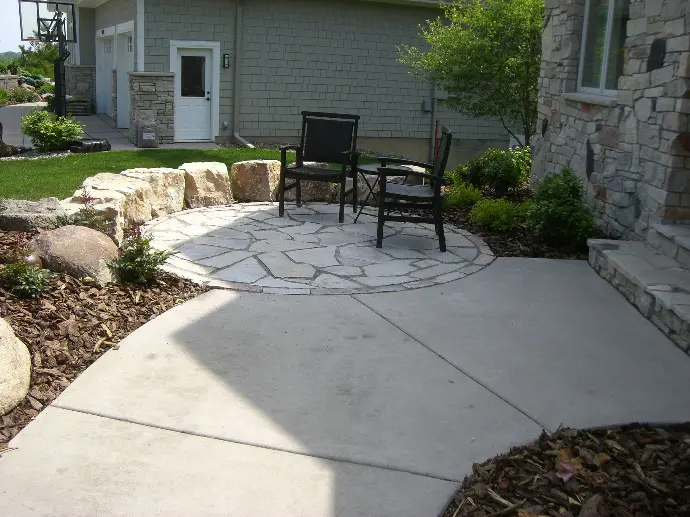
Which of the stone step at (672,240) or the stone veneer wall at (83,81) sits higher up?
the stone veneer wall at (83,81)

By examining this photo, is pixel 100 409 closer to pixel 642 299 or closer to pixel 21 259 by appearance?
pixel 21 259

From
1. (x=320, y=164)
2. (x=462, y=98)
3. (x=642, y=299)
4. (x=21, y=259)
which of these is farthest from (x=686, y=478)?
(x=462, y=98)

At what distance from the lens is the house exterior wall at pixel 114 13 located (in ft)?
45.1

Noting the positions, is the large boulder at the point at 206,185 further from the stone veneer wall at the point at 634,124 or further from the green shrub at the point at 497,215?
the stone veneer wall at the point at 634,124

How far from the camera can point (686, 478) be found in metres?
2.65

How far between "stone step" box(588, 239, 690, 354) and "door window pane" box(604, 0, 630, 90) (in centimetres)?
185

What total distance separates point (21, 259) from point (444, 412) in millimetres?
2590

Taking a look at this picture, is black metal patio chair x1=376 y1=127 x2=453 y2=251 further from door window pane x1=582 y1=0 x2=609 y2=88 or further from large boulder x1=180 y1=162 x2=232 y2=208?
large boulder x1=180 y1=162 x2=232 y2=208

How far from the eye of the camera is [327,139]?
7445 millimetres

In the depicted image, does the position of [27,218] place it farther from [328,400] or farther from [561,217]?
[561,217]

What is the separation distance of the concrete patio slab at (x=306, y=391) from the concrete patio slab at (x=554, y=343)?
19 centimetres

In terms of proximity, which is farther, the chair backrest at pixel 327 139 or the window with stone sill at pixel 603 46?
the chair backrest at pixel 327 139

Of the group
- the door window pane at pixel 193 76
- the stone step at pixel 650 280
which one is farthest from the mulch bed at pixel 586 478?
the door window pane at pixel 193 76

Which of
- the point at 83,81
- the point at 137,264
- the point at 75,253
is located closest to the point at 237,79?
the point at 83,81
